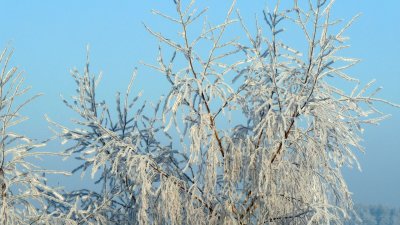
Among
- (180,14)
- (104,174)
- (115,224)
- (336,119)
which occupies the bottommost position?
(115,224)

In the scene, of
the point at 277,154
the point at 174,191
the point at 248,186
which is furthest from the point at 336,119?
the point at 174,191

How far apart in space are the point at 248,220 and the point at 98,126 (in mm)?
2429

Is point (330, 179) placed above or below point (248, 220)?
above

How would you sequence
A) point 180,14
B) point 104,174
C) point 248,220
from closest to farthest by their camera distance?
point 180,14 < point 248,220 < point 104,174

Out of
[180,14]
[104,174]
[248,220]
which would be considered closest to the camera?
[180,14]

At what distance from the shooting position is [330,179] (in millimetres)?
9531

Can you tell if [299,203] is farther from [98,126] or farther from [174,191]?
[98,126]

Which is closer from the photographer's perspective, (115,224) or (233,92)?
(233,92)

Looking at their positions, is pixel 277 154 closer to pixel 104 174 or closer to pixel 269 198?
pixel 269 198

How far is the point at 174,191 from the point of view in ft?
29.8

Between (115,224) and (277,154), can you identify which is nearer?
(277,154)

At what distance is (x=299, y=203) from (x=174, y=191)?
1.67m

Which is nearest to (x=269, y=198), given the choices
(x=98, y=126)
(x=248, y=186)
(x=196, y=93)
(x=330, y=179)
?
(x=248, y=186)

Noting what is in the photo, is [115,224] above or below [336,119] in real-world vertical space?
below
